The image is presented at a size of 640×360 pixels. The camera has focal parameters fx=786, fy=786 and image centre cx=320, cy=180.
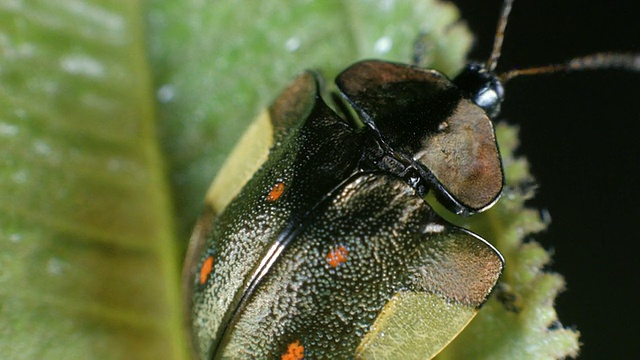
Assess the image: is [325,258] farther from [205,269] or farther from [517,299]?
[517,299]

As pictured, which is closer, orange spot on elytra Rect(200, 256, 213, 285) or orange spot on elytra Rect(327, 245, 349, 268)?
orange spot on elytra Rect(327, 245, 349, 268)

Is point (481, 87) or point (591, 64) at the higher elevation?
point (481, 87)

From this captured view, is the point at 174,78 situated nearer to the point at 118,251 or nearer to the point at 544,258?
the point at 118,251

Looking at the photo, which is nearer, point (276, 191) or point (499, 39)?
point (276, 191)

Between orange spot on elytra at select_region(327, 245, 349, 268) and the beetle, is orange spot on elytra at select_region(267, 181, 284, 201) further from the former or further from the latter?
orange spot on elytra at select_region(327, 245, 349, 268)

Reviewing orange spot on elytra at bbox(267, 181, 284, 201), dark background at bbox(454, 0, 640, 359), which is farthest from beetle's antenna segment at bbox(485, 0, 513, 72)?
orange spot on elytra at bbox(267, 181, 284, 201)

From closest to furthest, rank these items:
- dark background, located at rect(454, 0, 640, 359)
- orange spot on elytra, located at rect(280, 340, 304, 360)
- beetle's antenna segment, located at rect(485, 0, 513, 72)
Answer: orange spot on elytra, located at rect(280, 340, 304, 360), beetle's antenna segment, located at rect(485, 0, 513, 72), dark background, located at rect(454, 0, 640, 359)

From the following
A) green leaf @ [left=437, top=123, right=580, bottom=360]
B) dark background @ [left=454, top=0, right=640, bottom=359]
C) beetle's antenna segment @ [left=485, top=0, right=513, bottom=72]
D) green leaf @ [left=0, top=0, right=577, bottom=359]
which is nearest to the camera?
green leaf @ [left=437, top=123, right=580, bottom=360]

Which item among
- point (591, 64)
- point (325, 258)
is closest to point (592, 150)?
point (591, 64)
